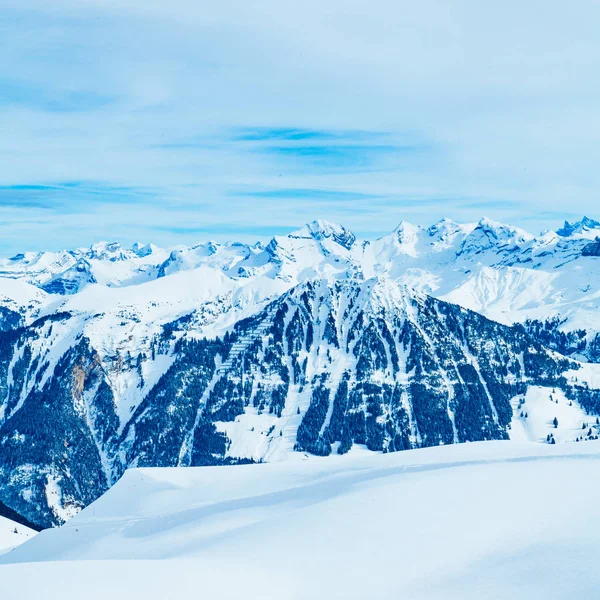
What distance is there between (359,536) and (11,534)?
4289 inches

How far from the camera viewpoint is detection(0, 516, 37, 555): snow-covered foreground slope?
13138 centimetres

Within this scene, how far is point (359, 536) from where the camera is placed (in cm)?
6003

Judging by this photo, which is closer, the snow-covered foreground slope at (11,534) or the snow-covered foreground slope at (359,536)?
the snow-covered foreground slope at (359,536)

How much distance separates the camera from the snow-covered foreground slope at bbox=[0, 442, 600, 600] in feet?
144

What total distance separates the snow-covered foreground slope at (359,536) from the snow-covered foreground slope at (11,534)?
125 feet

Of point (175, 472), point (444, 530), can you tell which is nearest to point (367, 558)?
point (444, 530)

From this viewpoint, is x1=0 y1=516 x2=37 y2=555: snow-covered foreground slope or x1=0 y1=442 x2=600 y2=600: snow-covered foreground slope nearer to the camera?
x1=0 y1=442 x2=600 y2=600: snow-covered foreground slope

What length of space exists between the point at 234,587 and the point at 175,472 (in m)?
77.4

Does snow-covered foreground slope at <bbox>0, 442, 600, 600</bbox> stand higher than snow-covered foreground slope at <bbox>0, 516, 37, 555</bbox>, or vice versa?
snow-covered foreground slope at <bbox>0, 442, 600, 600</bbox>

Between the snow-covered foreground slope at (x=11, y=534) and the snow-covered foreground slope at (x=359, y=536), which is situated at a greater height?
the snow-covered foreground slope at (x=359, y=536)

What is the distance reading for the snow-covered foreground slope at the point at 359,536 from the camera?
4403 centimetres

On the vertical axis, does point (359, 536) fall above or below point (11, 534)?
above

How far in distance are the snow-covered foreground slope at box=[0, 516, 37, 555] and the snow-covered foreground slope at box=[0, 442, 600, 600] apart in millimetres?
38080

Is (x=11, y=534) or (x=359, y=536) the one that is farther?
(x=11, y=534)
